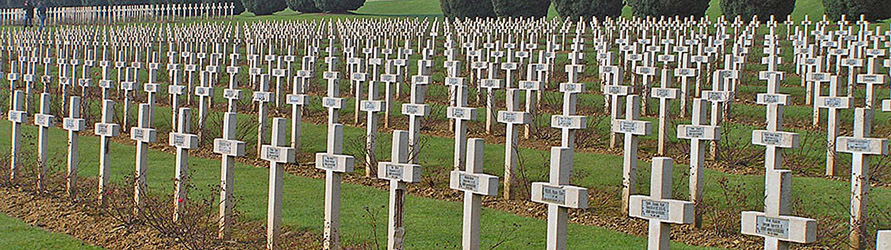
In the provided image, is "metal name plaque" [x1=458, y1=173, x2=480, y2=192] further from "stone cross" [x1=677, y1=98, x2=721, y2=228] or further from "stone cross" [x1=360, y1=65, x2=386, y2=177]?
"stone cross" [x1=360, y1=65, x2=386, y2=177]

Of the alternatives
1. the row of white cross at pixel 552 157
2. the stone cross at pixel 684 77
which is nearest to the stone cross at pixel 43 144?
the row of white cross at pixel 552 157

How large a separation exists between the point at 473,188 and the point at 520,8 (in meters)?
38.2

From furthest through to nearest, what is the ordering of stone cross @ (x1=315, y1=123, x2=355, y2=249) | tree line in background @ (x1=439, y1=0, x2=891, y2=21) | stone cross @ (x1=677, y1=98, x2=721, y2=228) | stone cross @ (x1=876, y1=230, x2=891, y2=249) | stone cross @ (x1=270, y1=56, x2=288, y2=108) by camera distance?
tree line in background @ (x1=439, y1=0, x2=891, y2=21)
stone cross @ (x1=270, y1=56, x2=288, y2=108)
stone cross @ (x1=677, y1=98, x2=721, y2=228)
stone cross @ (x1=315, y1=123, x2=355, y2=249)
stone cross @ (x1=876, y1=230, x2=891, y2=249)

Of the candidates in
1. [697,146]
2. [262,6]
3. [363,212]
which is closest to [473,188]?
[697,146]

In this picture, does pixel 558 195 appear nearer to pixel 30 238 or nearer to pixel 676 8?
pixel 30 238

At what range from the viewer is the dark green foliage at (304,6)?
61125 mm

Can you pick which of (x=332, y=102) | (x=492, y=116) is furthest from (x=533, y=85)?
(x=332, y=102)

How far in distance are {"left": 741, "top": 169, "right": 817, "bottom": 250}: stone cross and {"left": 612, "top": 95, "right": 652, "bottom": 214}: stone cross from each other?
3809 millimetres

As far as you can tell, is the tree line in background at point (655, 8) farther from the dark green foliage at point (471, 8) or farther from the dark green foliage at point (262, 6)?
the dark green foliage at point (262, 6)

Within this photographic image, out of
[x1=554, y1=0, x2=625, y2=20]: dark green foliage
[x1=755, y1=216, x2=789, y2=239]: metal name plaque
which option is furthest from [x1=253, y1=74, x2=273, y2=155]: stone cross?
[x1=554, y1=0, x2=625, y2=20]: dark green foliage

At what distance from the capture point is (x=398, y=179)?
22.8ft

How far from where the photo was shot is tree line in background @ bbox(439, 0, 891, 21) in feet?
115

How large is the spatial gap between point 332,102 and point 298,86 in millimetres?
2032

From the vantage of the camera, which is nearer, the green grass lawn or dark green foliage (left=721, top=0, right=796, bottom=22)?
the green grass lawn
